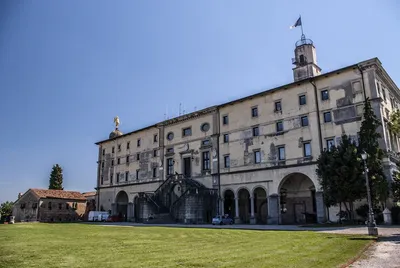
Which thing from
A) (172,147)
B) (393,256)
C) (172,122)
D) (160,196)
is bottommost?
(393,256)

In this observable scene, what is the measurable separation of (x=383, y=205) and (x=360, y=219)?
7.30 ft

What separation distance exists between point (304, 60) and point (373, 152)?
21.6 metres

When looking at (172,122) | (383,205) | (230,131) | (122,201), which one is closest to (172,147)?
(172,122)

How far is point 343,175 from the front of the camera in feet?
87.3

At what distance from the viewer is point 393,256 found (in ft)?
37.8

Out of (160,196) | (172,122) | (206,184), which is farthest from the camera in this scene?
(172,122)

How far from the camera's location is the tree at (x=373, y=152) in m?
26.2

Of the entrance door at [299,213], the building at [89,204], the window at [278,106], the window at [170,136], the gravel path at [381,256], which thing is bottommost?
the gravel path at [381,256]

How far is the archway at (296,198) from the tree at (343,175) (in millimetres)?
7747

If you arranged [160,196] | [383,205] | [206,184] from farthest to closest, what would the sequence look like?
[160,196] → [206,184] → [383,205]

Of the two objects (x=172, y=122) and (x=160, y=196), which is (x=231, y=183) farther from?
(x=172, y=122)

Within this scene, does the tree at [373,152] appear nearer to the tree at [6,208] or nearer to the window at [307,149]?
the window at [307,149]

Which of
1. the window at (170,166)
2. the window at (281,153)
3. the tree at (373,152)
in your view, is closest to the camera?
the tree at (373,152)

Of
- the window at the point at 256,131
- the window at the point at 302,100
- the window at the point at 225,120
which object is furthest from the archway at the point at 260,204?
the window at the point at 302,100
